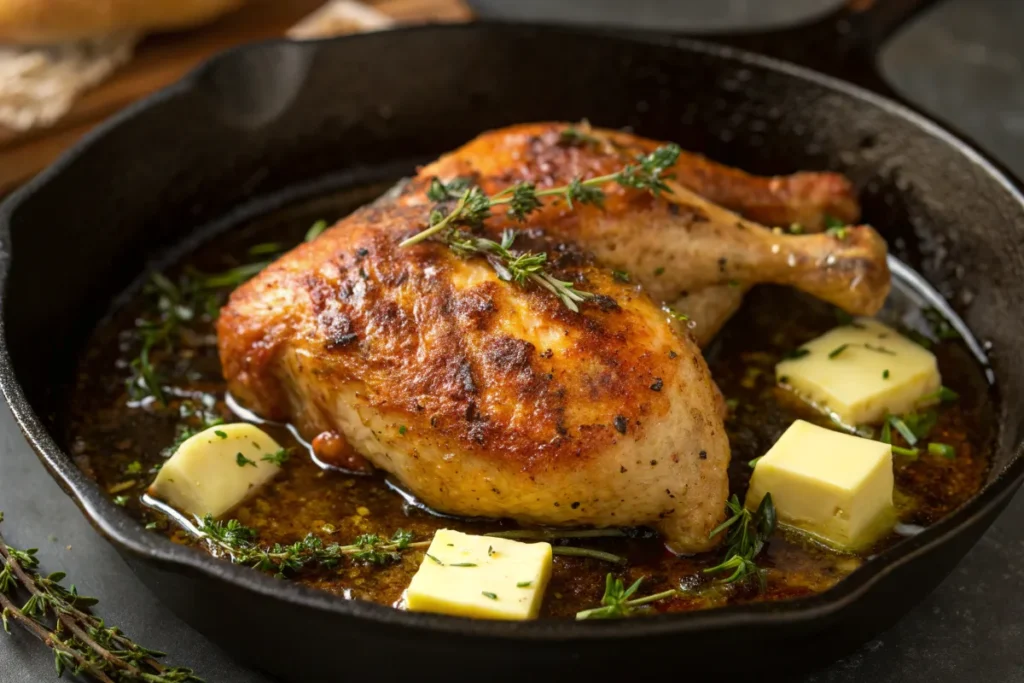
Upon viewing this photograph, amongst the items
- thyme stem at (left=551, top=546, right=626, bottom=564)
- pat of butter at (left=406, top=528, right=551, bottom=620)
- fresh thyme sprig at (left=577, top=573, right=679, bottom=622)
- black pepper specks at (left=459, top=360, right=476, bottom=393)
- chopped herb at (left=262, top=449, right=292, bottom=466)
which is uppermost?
black pepper specks at (left=459, top=360, right=476, bottom=393)

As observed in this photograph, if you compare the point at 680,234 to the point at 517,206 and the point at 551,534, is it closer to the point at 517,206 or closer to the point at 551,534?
the point at 517,206

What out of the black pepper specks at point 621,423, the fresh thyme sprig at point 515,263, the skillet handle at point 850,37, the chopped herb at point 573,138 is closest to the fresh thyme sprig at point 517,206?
the fresh thyme sprig at point 515,263

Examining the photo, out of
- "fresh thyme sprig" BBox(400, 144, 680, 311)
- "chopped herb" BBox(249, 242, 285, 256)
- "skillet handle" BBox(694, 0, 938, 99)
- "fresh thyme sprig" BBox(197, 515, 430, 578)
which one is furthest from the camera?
"skillet handle" BBox(694, 0, 938, 99)

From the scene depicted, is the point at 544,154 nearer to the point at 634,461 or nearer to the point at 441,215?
the point at 441,215

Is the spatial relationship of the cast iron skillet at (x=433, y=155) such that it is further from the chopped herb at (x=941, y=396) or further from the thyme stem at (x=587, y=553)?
the thyme stem at (x=587, y=553)

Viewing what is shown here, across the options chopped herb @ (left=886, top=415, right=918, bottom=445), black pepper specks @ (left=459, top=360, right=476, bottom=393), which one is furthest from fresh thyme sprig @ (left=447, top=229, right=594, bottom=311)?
chopped herb @ (left=886, top=415, right=918, bottom=445)

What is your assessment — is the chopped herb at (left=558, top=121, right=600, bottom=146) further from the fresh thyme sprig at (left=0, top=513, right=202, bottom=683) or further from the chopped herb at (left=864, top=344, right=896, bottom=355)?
the fresh thyme sprig at (left=0, top=513, right=202, bottom=683)
